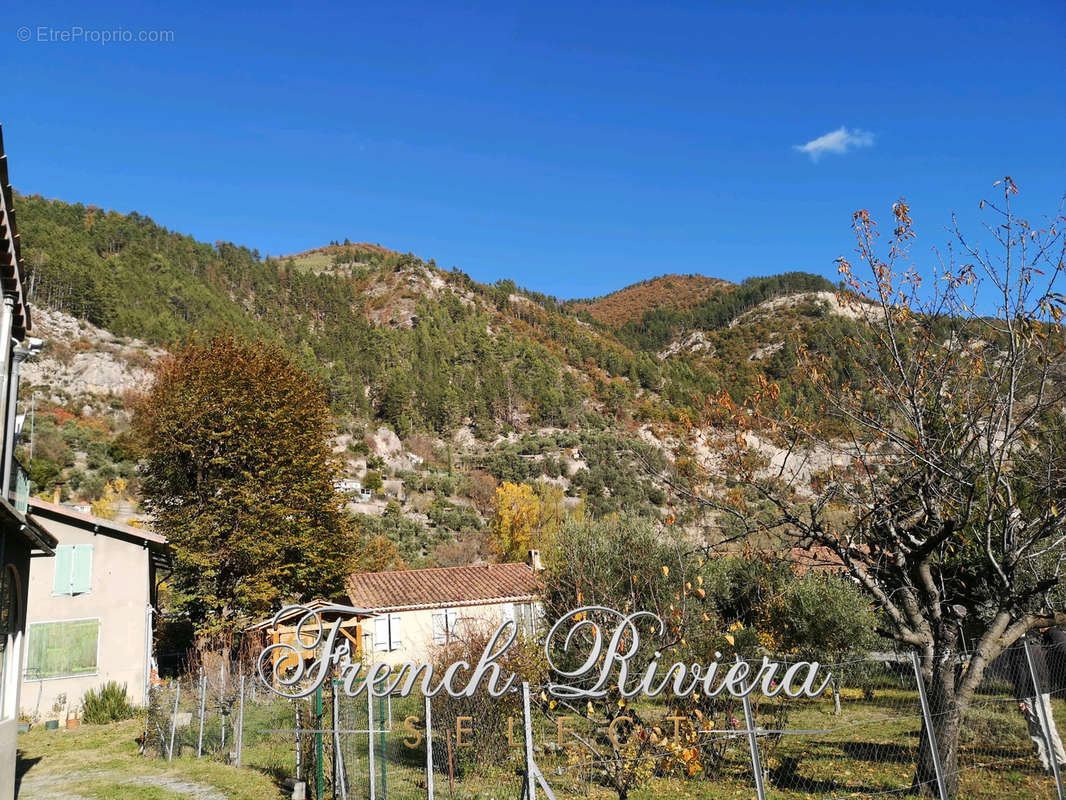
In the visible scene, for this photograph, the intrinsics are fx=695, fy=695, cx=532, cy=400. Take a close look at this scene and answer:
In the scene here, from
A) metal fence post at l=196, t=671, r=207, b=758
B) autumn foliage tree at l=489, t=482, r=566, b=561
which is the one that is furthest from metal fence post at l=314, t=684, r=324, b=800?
autumn foliage tree at l=489, t=482, r=566, b=561

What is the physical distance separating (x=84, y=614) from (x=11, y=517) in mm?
13188

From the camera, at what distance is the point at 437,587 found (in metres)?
30.8

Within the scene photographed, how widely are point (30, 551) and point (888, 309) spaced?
44.4ft

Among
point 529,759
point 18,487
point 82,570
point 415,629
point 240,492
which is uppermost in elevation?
point 240,492

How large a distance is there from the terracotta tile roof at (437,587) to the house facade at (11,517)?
58.5 ft

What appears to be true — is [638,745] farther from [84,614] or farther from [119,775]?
[84,614]

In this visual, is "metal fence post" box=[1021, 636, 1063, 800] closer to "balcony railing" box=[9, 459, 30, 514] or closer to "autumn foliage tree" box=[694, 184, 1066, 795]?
"autumn foliage tree" box=[694, 184, 1066, 795]

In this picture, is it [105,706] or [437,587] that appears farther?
[437,587]

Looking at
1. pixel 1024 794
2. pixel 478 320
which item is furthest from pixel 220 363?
pixel 478 320

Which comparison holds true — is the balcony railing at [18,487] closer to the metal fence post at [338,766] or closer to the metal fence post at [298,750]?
the metal fence post at [298,750]

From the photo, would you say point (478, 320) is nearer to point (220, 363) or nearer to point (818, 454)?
point (220, 363)

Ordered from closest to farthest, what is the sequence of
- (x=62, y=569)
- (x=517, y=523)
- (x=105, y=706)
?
(x=105, y=706), (x=62, y=569), (x=517, y=523)

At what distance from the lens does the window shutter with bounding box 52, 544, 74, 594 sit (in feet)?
65.3

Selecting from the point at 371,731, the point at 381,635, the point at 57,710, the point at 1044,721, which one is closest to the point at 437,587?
the point at 381,635
